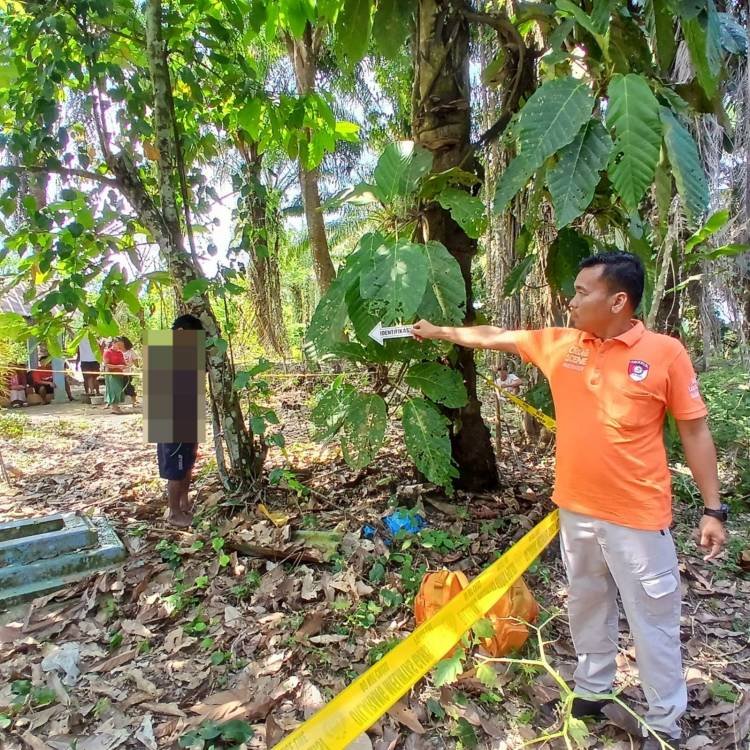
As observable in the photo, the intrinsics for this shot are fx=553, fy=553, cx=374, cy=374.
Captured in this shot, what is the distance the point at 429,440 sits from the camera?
263 cm

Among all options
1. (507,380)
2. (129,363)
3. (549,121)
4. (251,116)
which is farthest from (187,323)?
(129,363)

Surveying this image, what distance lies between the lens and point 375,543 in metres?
2.86

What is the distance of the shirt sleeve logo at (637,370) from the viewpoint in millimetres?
1690

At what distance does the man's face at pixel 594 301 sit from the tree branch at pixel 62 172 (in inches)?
105

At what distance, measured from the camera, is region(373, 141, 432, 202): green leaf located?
8.29ft

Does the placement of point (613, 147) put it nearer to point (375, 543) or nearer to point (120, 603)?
point (375, 543)

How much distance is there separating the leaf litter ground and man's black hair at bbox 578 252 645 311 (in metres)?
1.49

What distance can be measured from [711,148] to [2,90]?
4745mm

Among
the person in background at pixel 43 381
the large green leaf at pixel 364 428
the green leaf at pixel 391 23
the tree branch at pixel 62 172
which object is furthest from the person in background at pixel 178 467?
the person in background at pixel 43 381

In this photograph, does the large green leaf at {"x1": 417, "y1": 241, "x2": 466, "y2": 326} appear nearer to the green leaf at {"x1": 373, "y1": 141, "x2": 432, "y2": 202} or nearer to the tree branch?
the green leaf at {"x1": 373, "y1": 141, "x2": 432, "y2": 202}

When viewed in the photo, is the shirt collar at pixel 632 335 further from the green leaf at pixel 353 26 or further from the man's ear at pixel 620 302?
the green leaf at pixel 353 26

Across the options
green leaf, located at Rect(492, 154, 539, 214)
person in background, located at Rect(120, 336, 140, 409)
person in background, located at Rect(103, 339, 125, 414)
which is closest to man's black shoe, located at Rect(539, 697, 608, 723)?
green leaf, located at Rect(492, 154, 539, 214)

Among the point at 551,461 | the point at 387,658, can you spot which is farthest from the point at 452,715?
the point at 551,461

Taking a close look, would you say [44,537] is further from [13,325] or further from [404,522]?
[404,522]
